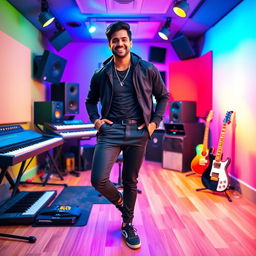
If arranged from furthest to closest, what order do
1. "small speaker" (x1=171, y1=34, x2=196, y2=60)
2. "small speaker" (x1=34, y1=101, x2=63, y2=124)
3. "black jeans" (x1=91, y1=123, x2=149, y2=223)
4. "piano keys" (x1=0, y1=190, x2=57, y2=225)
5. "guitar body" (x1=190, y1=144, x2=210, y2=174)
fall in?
"small speaker" (x1=171, y1=34, x2=196, y2=60), "small speaker" (x1=34, y1=101, x2=63, y2=124), "guitar body" (x1=190, y1=144, x2=210, y2=174), "piano keys" (x1=0, y1=190, x2=57, y2=225), "black jeans" (x1=91, y1=123, x2=149, y2=223)

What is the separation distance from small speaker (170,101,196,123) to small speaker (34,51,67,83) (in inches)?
84.2

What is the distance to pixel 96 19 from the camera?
386 centimetres

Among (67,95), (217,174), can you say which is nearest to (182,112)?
(217,174)

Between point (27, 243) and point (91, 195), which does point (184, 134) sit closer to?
point (91, 195)

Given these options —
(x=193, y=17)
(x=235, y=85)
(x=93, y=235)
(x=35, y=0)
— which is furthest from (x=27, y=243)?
(x=193, y=17)

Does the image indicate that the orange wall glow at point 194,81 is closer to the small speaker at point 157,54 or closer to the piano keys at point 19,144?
the small speaker at point 157,54

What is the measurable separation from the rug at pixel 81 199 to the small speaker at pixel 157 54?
123 inches

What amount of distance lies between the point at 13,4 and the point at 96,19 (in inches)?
47.9

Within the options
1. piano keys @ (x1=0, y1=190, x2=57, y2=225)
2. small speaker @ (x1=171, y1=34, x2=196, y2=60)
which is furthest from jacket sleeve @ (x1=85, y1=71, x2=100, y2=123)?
small speaker @ (x1=171, y1=34, x2=196, y2=60)

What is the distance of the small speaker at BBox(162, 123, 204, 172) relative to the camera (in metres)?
4.11

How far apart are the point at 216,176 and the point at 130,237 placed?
1598 millimetres

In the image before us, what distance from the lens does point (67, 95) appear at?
4.02 metres

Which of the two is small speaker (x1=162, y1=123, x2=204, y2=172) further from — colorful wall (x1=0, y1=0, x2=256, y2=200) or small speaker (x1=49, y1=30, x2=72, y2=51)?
small speaker (x1=49, y1=30, x2=72, y2=51)

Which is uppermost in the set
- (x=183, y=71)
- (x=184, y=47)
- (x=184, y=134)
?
(x=184, y=47)
